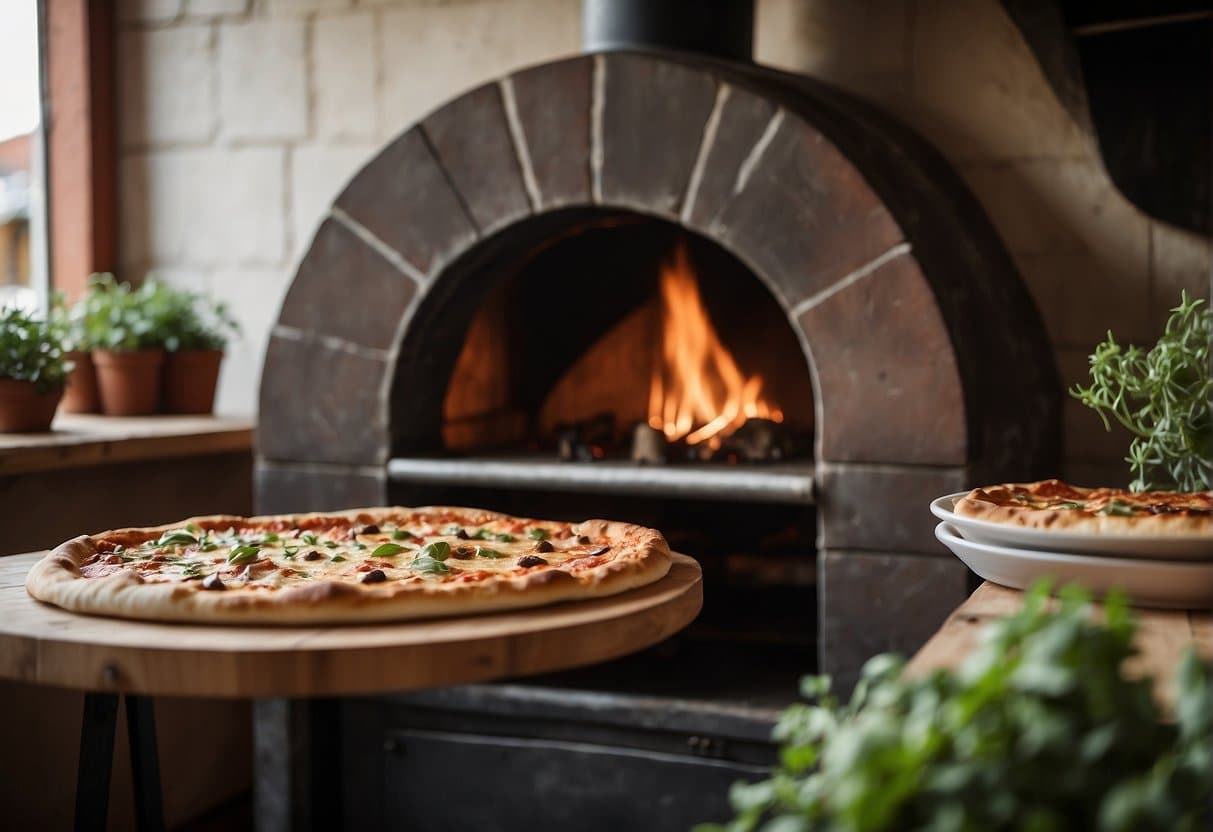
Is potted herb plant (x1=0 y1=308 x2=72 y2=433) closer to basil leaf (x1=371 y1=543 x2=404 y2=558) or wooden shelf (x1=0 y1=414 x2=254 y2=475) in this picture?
wooden shelf (x1=0 y1=414 x2=254 y2=475)

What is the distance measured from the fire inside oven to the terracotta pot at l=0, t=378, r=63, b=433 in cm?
82

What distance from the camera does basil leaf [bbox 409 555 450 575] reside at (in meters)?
1.76

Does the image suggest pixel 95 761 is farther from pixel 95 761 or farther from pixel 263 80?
pixel 263 80

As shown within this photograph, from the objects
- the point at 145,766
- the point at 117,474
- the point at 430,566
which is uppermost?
the point at 430,566

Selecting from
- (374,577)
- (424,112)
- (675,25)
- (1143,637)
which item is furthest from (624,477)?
(1143,637)

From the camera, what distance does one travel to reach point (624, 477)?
285cm

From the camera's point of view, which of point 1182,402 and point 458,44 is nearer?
point 1182,402

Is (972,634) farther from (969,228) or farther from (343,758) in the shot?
(343,758)

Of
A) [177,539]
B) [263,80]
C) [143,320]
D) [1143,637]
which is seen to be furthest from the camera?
[263,80]

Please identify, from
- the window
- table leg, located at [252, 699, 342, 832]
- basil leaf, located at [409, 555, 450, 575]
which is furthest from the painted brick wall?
basil leaf, located at [409, 555, 450, 575]

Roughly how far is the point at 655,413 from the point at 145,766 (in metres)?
1.81

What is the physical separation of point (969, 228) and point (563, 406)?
132cm

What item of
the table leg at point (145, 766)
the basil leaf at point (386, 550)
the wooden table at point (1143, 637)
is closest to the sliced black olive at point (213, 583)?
the basil leaf at point (386, 550)

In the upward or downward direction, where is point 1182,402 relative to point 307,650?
upward
